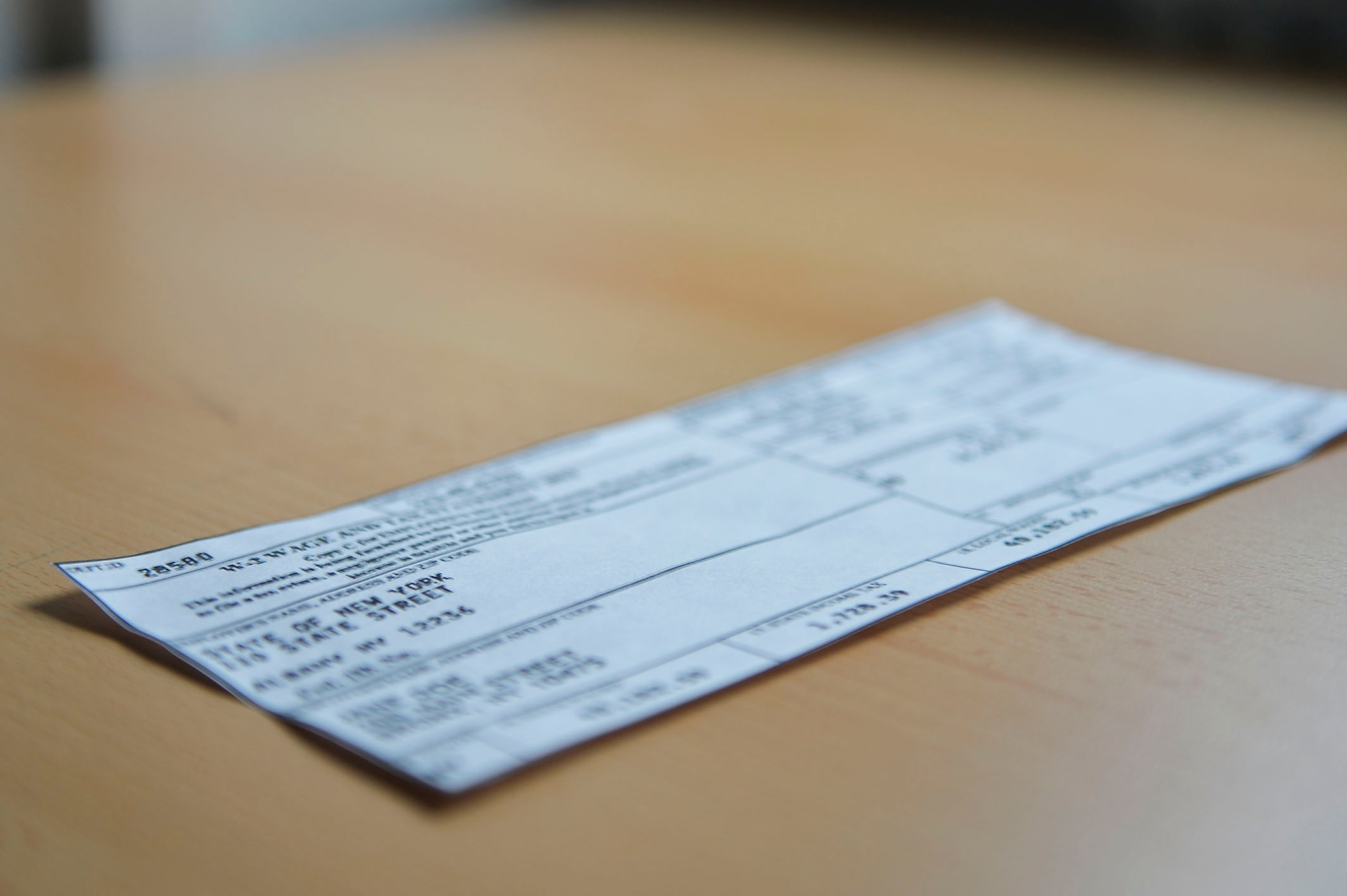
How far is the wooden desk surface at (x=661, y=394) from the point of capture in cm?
29

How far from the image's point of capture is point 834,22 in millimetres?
1571

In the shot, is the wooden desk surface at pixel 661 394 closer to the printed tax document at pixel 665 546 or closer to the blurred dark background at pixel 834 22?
the printed tax document at pixel 665 546

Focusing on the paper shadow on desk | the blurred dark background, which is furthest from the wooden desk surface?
the blurred dark background

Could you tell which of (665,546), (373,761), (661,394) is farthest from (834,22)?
(373,761)

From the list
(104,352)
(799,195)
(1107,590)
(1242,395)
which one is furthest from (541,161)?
(1107,590)

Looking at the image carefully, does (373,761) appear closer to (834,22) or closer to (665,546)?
(665,546)

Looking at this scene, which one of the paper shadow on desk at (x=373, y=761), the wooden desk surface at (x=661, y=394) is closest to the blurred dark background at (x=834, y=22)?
the wooden desk surface at (x=661, y=394)

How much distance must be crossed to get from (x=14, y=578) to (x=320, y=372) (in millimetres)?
204

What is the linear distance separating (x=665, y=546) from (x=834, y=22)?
4.21 feet

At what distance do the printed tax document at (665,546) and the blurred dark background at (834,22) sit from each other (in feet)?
3.03

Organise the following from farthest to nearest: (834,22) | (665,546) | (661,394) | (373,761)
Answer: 1. (834,22)
2. (661,394)
3. (665,546)
4. (373,761)

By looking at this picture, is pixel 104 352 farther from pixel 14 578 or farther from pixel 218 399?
pixel 14 578

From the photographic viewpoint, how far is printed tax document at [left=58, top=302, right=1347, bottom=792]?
33 centimetres

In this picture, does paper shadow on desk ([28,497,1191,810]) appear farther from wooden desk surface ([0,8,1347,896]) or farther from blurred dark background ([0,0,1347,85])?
blurred dark background ([0,0,1347,85])
